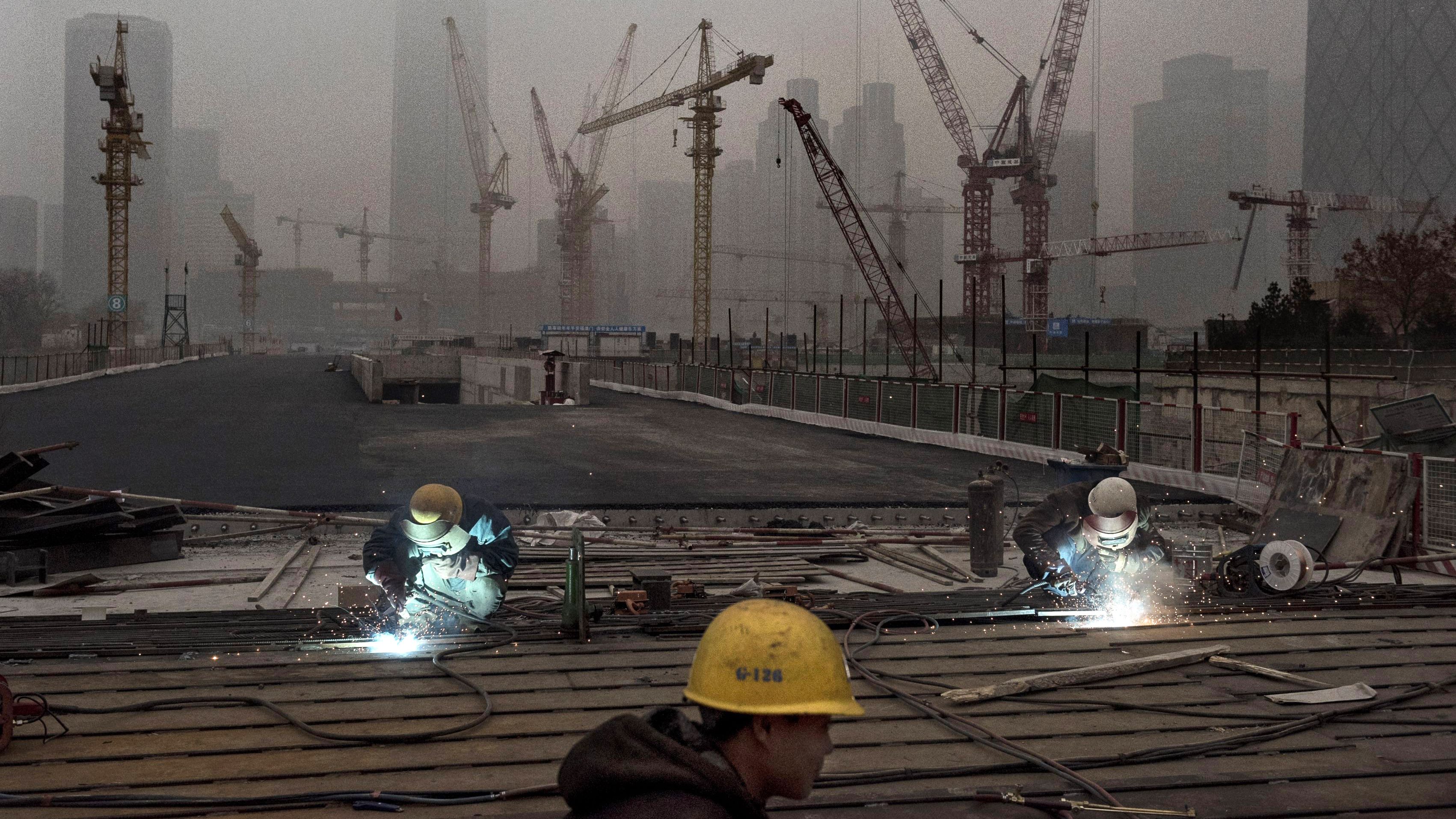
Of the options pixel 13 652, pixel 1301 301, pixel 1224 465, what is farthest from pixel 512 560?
pixel 1301 301

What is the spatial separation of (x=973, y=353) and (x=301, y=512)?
23.4 metres

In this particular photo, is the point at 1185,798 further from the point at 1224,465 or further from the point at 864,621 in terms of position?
the point at 1224,465

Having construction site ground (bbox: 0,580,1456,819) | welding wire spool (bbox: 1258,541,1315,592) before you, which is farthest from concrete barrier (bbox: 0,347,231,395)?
welding wire spool (bbox: 1258,541,1315,592)

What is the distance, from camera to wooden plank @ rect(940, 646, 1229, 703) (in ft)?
21.7

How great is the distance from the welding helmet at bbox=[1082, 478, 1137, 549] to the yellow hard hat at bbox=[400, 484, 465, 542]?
5.00m

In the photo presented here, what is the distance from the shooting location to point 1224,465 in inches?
789

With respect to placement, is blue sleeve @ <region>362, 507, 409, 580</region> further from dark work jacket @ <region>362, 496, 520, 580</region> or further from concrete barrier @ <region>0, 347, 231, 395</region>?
concrete barrier @ <region>0, 347, 231, 395</region>

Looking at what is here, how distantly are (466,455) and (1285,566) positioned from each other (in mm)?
18805

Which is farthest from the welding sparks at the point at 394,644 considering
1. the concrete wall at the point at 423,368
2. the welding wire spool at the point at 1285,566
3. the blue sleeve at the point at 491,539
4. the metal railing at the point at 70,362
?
the concrete wall at the point at 423,368

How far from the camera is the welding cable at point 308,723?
5.80 metres

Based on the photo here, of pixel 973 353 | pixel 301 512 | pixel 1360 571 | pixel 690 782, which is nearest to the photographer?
pixel 690 782

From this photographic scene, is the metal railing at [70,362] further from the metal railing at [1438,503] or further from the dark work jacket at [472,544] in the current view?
the metal railing at [1438,503]

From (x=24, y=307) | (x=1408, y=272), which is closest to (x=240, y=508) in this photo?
(x=1408, y=272)

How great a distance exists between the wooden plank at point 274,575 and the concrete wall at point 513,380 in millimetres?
31863
